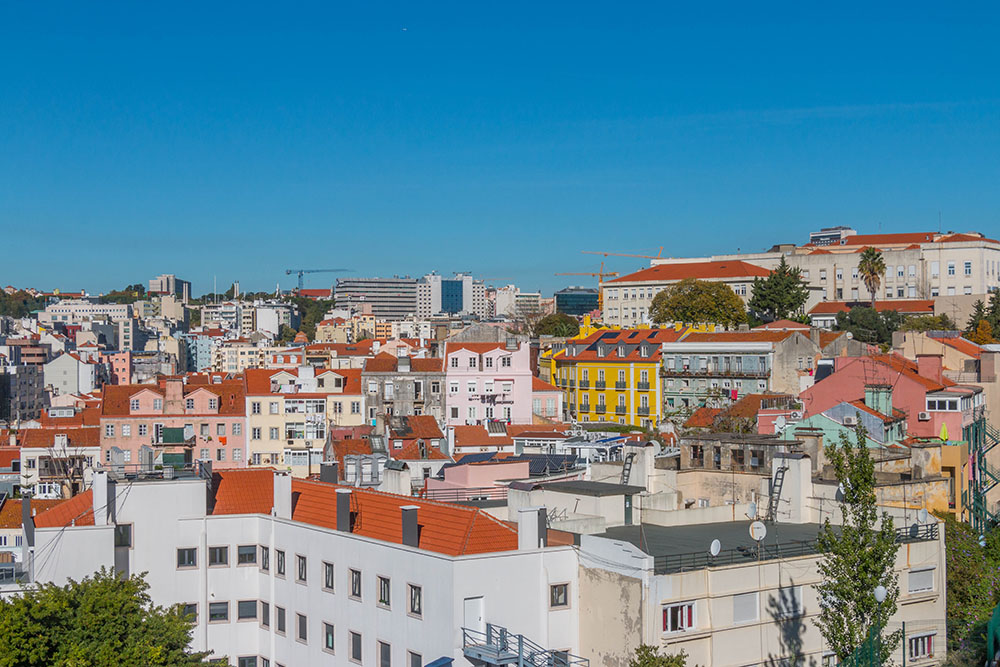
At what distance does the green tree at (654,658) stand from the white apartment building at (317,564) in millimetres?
3018

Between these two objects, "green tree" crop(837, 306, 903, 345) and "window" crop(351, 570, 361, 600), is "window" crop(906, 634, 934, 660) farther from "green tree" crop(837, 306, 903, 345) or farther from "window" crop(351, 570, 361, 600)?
"green tree" crop(837, 306, 903, 345)

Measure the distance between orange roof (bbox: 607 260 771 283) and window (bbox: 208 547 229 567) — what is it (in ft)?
313

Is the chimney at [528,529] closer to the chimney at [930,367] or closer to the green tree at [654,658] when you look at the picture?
the green tree at [654,658]

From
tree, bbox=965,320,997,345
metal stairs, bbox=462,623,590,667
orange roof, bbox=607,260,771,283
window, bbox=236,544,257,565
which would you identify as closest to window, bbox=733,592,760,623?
metal stairs, bbox=462,623,590,667

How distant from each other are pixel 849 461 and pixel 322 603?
1405cm

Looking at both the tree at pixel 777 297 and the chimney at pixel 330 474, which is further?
the tree at pixel 777 297

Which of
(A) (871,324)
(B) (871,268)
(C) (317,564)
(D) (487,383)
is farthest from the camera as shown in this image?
(B) (871,268)

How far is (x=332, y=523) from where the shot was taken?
1177 inches

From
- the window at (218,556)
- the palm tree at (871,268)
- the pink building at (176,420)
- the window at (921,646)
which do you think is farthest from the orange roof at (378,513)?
the palm tree at (871,268)

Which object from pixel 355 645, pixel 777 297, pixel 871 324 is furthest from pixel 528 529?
pixel 777 297

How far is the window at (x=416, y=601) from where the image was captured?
84.2 ft

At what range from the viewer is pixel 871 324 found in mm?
94000

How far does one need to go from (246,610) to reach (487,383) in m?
41.1

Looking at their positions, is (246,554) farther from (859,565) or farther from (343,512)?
(859,565)
